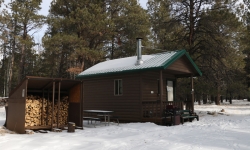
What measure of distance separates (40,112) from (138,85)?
535 cm

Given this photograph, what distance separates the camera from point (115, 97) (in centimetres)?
1480

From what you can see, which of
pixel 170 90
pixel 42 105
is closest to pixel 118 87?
pixel 170 90

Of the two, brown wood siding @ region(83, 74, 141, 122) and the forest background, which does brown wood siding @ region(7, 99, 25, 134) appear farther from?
brown wood siding @ region(83, 74, 141, 122)

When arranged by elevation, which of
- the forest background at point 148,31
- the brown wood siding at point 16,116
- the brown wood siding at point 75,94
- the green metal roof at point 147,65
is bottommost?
the brown wood siding at point 16,116

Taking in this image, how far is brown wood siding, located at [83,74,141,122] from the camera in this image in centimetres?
1381

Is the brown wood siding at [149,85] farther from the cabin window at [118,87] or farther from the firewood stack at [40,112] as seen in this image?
the firewood stack at [40,112]

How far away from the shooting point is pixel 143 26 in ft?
82.1

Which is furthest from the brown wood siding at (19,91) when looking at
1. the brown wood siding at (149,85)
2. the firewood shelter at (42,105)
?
the brown wood siding at (149,85)

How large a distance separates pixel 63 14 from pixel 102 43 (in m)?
5.01

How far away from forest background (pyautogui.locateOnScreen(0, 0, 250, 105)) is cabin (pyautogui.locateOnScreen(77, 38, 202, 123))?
2679 mm

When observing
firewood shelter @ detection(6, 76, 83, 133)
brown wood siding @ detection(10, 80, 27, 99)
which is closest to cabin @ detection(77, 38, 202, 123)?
firewood shelter @ detection(6, 76, 83, 133)

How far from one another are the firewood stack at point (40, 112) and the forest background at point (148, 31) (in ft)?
13.5

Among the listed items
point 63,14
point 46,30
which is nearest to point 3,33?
point 46,30

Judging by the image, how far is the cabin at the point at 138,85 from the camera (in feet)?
43.8
